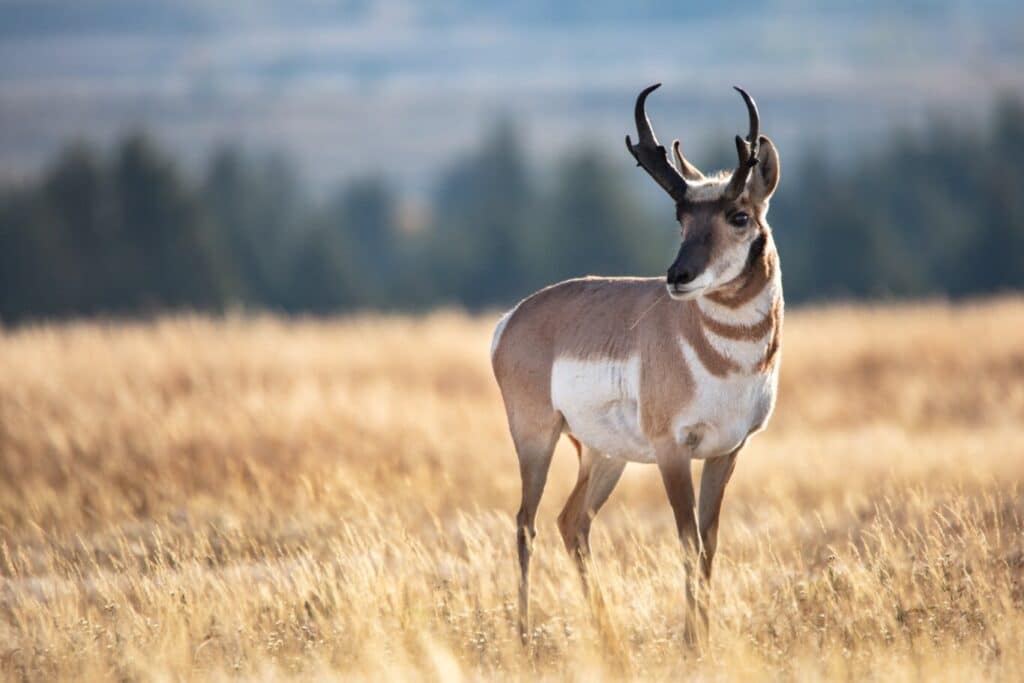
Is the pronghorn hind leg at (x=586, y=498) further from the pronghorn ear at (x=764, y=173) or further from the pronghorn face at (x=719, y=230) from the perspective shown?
the pronghorn ear at (x=764, y=173)

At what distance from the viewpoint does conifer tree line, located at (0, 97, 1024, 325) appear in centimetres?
5462

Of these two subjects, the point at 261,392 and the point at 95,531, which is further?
the point at 261,392

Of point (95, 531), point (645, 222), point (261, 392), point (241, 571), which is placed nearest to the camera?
point (241, 571)

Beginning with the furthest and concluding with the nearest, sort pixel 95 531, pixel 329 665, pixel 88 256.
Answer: pixel 88 256, pixel 95 531, pixel 329 665

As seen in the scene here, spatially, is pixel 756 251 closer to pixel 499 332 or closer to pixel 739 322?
pixel 739 322

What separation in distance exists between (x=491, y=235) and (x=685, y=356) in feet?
183

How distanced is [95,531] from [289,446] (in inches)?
118

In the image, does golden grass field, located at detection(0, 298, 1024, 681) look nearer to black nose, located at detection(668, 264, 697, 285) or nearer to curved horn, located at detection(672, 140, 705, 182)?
black nose, located at detection(668, 264, 697, 285)

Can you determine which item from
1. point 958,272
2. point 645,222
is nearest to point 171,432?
point 958,272

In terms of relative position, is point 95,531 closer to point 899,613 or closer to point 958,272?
point 899,613

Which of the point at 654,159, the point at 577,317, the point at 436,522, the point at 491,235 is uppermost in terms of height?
the point at 654,159

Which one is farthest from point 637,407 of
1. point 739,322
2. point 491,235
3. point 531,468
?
point 491,235

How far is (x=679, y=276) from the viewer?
7906mm

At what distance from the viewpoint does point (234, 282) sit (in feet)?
186
